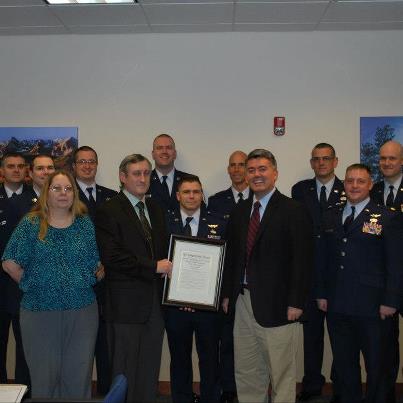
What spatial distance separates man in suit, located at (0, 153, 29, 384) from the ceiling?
1.62m

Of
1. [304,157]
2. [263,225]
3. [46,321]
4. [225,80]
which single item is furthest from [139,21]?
[46,321]

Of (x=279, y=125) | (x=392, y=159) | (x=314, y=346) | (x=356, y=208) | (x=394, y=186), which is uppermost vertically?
(x=279, y=125)

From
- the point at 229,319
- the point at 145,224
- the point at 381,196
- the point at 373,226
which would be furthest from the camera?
the point at 381,196

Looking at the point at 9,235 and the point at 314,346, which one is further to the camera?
the point at 314,346

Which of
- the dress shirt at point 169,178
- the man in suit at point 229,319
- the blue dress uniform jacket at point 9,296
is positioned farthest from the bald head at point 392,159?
the blue dress uniform jacket at point 9,296

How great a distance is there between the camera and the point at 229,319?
3660mm

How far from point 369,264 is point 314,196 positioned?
3.92 ft

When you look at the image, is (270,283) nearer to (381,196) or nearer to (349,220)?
(349,220)

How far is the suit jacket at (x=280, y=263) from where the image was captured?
9.86 feet

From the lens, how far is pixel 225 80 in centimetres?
528

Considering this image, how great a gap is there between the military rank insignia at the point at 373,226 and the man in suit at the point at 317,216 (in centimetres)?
75

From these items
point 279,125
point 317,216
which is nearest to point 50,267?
point 317,216

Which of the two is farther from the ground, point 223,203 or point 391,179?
point 391,179

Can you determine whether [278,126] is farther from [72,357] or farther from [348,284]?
[72,357]
